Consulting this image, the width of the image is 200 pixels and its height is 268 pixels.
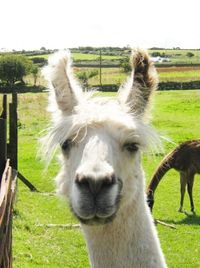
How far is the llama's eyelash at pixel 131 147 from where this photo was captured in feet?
10.6

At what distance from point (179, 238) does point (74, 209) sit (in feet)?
22.7

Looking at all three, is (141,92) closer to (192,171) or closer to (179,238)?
(179,238)

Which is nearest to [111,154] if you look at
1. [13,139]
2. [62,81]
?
[62,81]

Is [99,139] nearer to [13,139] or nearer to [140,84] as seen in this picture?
[140,84]

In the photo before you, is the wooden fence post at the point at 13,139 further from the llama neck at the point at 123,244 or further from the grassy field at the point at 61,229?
the llama neck at the point at 123,244

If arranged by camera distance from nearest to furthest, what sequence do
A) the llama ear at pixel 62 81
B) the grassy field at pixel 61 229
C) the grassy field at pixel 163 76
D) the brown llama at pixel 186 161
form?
the llama ear at pixel 62 81
the grassy field at pixel 61 229
the brown llama at pixel 186 161
the grassy field at pixel 163 76

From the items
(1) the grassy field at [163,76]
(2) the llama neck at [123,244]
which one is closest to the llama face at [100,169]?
(2) the llama neck at [123,244]

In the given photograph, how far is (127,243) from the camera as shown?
3223 mm

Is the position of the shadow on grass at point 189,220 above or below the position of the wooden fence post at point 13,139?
below

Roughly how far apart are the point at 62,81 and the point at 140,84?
0.54 meters

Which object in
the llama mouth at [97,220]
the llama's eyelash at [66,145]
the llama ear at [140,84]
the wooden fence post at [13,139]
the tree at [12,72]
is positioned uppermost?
the tree at [12,72]

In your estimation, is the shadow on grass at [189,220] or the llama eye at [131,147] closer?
the llama eye at [131,147]

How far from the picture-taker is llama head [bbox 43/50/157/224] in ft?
9.14

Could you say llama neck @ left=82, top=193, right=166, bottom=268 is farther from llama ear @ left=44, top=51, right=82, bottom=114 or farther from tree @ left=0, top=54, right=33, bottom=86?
tree @ left=0, top=54, right=33, bottom=86
